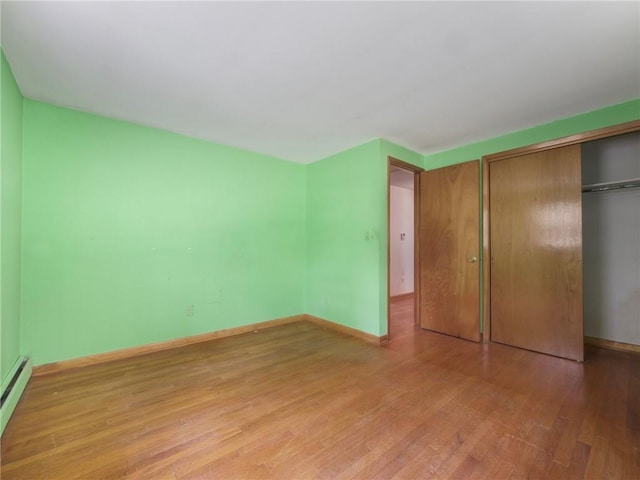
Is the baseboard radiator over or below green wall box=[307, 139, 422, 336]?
below

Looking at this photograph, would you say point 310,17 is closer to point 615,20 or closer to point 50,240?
point 615,20

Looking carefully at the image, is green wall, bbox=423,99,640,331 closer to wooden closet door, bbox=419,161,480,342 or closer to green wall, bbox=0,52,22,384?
wooden closet door, bbox=419,161,480,342

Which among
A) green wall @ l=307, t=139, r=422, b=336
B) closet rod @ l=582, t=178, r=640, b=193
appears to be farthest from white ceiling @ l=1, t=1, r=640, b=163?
closet rod @ l=582, t=178, r=640, b=193

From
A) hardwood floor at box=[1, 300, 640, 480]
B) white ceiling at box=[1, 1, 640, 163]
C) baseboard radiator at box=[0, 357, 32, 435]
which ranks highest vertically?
white ceiling at box=[1, 1, 640, 163]

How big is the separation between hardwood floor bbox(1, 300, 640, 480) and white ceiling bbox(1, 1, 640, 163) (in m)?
2.37

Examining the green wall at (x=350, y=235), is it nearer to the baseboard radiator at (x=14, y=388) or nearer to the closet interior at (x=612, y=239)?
the closet interior at (x=612, y=239)

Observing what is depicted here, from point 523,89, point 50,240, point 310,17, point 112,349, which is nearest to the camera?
point 310,17

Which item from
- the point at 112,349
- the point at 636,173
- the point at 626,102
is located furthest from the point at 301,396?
the point at 636,173

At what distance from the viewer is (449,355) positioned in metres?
2.78

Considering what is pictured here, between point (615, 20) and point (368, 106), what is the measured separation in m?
1.53

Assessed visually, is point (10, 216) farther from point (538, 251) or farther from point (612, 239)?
point (612, 239)

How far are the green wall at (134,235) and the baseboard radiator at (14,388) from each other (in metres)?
0.18

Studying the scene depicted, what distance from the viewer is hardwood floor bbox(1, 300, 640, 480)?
4.49 feet

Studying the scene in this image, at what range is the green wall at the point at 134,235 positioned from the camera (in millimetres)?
2334
